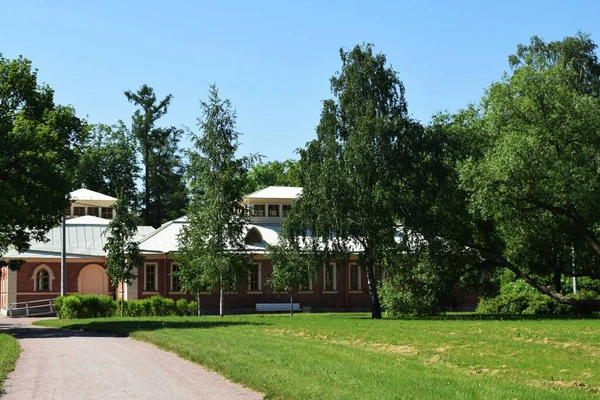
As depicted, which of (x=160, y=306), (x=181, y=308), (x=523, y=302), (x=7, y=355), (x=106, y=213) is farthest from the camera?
(x=106, y=213)

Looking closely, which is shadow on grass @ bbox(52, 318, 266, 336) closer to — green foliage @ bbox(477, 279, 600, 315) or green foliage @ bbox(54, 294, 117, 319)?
green foliage @ bbox(54, 294, 117, 319)

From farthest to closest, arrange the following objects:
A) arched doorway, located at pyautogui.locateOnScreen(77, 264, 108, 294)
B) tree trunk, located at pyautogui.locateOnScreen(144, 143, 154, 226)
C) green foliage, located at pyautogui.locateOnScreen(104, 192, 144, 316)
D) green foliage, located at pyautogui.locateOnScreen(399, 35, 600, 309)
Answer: tree trunk, located at pyautogui.locateOnScreen(144, 143, 154, 226)
arched doorway, located at pyautogui.locateOnScreen(77, 264, 108, 294)
green foliage, located at pyautogui.locateOnScreen(104, 192, 144, 316)
green foliage, located at pyautogui.locateOnScreen(399, 35, 600, 309)

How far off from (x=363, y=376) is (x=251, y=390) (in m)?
2.00

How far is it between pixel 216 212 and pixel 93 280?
1825 cm

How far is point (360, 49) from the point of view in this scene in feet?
127

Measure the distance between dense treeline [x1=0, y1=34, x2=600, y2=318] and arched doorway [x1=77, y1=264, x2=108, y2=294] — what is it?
13935 mm

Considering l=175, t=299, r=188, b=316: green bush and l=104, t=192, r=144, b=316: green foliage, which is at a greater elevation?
l=104, t=192, r=144, b=316: green foliage

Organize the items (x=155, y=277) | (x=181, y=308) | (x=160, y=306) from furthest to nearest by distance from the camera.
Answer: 1. (x=155, y=277)
2. (x=181, y=308)
3. (x=160, y=306)

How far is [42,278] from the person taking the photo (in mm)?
52750

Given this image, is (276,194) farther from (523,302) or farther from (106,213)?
(523,302)

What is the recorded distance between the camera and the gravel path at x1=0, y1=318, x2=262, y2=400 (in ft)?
43.8

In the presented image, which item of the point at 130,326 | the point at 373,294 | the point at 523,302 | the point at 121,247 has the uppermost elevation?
the point at 121,247

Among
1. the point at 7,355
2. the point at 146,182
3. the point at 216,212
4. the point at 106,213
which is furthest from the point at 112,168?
the point at 7,355

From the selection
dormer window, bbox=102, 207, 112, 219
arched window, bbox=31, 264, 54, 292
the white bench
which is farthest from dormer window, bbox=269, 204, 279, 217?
dormer window, bbox=102, 207, 112, 219
